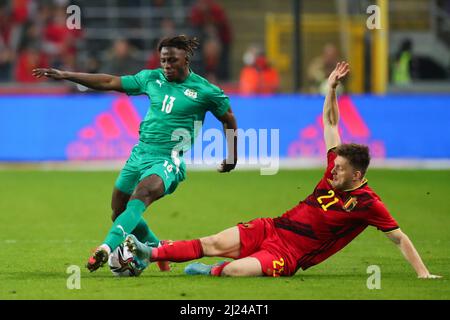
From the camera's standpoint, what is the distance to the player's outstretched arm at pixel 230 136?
1016 centimetres

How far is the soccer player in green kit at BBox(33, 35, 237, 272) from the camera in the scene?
9789mm

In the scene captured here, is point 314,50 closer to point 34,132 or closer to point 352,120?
point 352,120

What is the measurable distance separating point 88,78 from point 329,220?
259cm

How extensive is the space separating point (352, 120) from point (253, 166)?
85.2 inches

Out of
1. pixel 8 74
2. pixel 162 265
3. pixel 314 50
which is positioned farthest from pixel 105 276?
pixel 314 50

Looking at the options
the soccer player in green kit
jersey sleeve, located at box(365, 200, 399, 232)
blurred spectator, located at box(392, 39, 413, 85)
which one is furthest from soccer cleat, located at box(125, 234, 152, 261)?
blurred spectator, located at box(392, 39, 413, 85)

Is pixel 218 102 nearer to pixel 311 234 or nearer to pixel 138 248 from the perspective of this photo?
pixel 311 234

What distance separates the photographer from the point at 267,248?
9195 mm

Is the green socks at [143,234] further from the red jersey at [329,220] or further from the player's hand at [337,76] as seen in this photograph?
the player's hand at [337,76]

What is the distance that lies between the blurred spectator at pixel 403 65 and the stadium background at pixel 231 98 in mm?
45

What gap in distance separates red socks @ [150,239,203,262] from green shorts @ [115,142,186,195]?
0.66m

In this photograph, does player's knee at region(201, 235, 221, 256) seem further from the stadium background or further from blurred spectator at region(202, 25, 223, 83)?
blurred spectator at region(202, 25, 223, 83)

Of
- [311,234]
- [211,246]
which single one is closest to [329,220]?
[311,234]

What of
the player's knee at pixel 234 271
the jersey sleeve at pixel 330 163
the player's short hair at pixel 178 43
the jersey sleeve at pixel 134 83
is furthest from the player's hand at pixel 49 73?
the jersey sleeve at pixel 330 163
